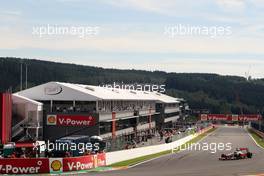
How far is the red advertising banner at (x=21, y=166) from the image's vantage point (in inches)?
1227

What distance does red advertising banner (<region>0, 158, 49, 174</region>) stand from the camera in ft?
102

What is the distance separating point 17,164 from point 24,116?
67.2 feet

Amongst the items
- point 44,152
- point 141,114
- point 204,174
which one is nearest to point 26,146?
point 44,152

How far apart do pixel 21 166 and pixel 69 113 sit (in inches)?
814

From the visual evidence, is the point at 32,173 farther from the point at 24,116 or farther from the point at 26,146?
the point at 24,116

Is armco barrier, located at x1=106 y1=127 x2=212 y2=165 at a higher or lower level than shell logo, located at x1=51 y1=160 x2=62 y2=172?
lower

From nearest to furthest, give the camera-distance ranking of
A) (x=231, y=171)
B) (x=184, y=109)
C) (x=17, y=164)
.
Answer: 1. (x=17, y=164)
2. (x=231, y=171)
3. (x=184, y=109)

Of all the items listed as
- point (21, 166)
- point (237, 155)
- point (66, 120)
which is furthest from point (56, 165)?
point (237, 155)

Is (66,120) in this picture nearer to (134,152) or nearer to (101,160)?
(134,152)

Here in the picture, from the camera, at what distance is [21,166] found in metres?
31.3

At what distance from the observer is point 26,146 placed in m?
40.9

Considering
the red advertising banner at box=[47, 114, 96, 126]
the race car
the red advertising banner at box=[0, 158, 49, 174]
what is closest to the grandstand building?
the red advertising banner at box=[47, 114, 96, 126]

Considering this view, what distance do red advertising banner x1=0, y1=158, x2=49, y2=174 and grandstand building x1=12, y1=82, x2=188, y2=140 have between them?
18.3 meters
